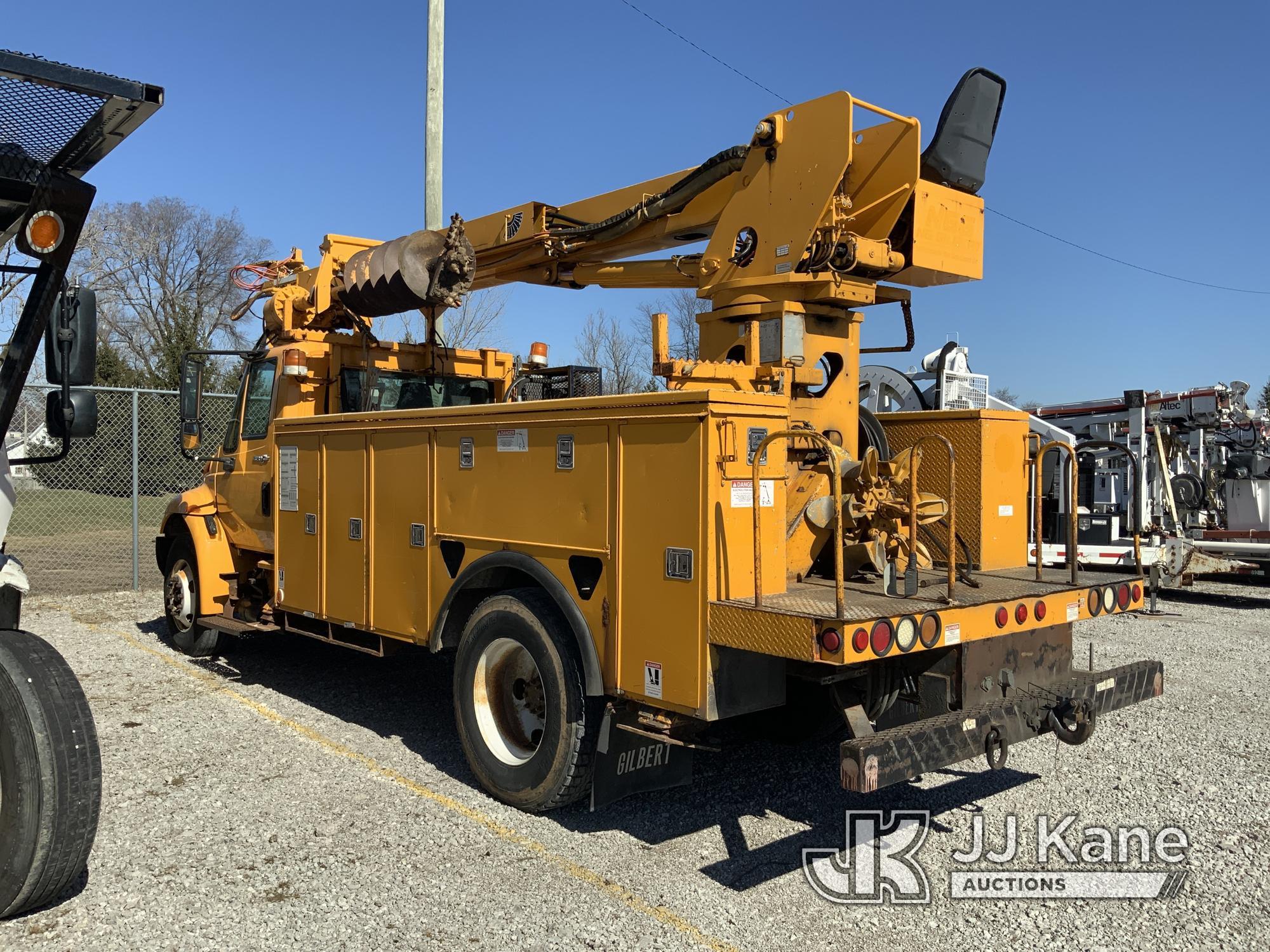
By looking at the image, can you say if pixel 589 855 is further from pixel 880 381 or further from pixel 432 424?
pixel 880 381

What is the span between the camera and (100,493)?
697 inches

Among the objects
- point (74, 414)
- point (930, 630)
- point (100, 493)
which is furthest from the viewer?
point (100, 493)

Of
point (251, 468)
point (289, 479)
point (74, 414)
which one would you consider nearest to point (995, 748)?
point (74, 414)

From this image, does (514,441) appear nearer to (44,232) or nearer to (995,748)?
(44,232)

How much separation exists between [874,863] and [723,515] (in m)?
1.80

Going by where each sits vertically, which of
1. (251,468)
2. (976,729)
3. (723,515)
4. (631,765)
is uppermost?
(251,468)

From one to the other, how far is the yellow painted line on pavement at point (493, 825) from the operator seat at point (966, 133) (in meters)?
4.06

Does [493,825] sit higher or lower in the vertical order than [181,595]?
lower

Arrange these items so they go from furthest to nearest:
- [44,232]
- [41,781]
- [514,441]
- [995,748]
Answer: [514,441] < [995,748] < [44,232] < [41,781]

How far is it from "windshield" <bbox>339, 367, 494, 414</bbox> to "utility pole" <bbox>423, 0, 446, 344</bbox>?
13.4 ft

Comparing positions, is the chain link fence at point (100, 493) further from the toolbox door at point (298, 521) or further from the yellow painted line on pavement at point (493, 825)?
the yellow painted line on pavement at point (493, 825)

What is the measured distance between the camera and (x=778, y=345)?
5230 mm

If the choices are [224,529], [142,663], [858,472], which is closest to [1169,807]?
[858,472]

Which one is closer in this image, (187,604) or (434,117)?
(187,604)
